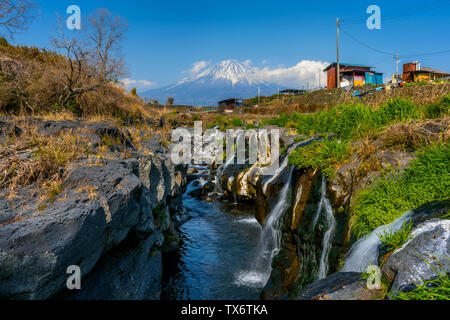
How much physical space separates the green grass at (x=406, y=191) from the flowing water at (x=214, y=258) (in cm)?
424

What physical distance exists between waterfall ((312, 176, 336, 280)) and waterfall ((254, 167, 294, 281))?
166 centimetres

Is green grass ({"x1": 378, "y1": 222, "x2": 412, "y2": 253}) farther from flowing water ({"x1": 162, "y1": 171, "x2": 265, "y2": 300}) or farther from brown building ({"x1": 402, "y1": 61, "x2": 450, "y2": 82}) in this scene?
brown building ({"x1": 402, "y1": 61, "x2": 450, "y2": 82})

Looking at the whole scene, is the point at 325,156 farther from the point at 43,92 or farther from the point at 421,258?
the point at 43,92

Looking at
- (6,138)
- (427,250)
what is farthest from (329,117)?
(6,138)

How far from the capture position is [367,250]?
3721 mm

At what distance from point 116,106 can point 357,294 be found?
59.1ft

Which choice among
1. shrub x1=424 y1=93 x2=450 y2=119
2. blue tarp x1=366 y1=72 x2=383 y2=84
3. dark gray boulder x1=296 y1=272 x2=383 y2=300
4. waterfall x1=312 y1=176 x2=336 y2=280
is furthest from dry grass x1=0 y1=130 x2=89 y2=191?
blue tarp x1=366 y1=72 x2=383 y2=84

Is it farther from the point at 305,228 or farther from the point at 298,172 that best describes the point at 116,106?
the point at 305,228

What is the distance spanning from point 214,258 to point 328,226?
521 centimetres

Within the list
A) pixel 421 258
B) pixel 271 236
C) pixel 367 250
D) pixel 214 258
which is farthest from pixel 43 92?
pixel 421 258

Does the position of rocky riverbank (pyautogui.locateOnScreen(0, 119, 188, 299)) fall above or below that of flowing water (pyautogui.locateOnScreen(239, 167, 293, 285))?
above

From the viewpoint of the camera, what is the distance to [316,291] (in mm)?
3035

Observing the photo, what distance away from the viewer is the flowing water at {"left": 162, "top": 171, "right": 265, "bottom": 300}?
771 centimetres

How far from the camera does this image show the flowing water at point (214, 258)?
7.71 meters
